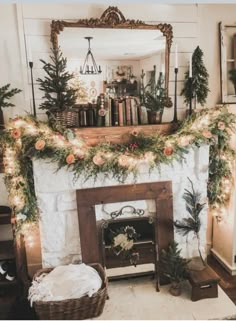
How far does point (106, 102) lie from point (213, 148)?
1022 mm

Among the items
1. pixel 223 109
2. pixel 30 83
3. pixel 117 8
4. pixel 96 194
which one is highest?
pixel 117 8

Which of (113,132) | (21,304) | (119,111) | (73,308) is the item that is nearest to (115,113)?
(119,111)

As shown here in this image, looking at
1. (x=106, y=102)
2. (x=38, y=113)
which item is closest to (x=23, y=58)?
(x=38, y=113)

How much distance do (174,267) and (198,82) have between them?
5.21 ft

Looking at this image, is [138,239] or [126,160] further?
[138,239]

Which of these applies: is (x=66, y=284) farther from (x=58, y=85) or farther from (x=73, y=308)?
(x=58, y=85)

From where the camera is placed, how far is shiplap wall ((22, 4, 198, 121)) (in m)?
2.24

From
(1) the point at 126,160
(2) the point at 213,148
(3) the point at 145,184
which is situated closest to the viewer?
(1) the point at 126,160

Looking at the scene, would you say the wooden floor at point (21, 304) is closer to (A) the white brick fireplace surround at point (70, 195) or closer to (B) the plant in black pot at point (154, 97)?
(A) the white brick fireplace surround at point (70, 195)

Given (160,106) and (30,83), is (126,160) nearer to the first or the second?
(160,106)

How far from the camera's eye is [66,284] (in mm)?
2047

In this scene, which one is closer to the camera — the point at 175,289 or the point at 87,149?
the point at 87,149

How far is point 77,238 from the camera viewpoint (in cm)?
233

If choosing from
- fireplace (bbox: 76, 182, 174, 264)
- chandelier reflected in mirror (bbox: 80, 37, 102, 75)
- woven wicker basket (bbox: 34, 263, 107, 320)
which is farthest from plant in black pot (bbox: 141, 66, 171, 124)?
woven wicker basket (bbox: 34, 263, 107, 320)
